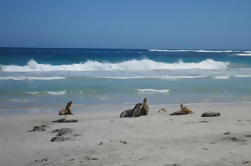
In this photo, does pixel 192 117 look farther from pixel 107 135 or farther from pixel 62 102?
pixel 62 102

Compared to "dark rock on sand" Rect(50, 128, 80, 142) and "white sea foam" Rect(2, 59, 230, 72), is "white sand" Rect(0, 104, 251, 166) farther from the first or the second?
"white sea foam" Rect(2, 59, 230, 72)

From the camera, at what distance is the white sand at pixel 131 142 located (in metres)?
5.36

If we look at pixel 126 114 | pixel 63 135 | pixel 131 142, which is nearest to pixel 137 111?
pixel 126 114

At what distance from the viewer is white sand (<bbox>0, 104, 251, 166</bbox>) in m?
5.36

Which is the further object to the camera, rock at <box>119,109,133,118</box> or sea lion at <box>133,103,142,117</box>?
sea lion at <box>133,103,142,117</box>

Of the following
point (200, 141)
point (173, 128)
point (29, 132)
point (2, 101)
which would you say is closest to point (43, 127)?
point (29, 132)

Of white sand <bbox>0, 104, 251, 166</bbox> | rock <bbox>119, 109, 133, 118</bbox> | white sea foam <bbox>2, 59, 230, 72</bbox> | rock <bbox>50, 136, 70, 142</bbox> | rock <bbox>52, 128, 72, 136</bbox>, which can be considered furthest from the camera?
white sea foam <bbox>2, 59, 230, 72</bbox>

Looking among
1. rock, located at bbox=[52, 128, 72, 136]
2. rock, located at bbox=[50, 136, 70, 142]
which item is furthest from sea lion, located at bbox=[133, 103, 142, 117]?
rock, located at bbox=[50, 136, 70, 142]

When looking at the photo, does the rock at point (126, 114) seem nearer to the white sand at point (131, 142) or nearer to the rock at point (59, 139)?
the white sand at point (131, 142)

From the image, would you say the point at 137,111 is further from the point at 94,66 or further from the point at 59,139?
the point at 94,66

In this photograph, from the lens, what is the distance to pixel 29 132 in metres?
7.51

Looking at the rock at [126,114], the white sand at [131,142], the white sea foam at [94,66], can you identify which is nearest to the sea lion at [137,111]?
the rock at [126,114]

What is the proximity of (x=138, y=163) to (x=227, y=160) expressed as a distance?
47.9 inches

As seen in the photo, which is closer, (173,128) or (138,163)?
(138,163)
